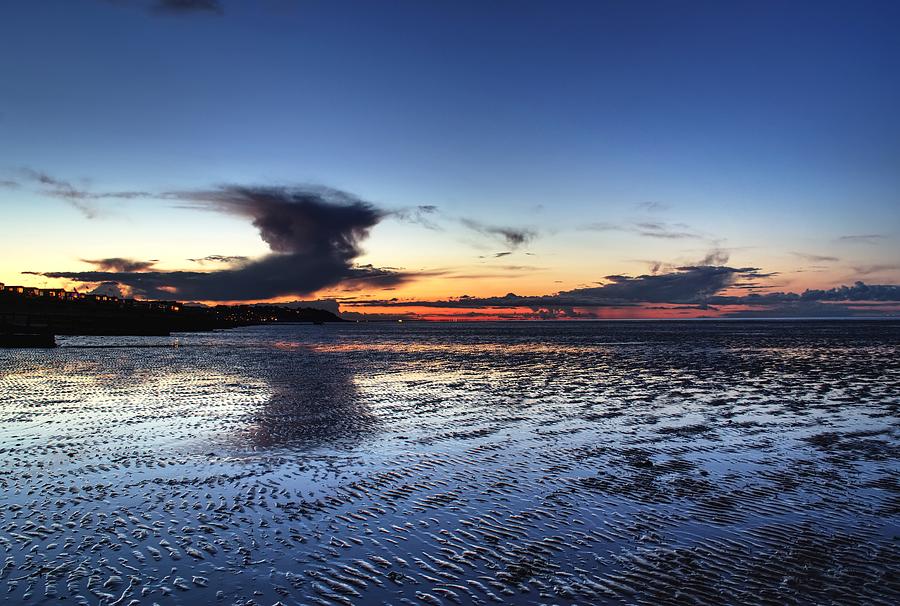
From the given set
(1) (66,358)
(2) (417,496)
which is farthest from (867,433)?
(1) (66,358)

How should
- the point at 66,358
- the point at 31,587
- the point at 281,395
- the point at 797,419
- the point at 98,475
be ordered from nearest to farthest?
the point at 31,587
the point at 98,475
the point at 797,419
the point at 281,395
the point at 66,358

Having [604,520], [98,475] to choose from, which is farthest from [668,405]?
[98,475]

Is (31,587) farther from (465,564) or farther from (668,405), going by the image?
(668,405)

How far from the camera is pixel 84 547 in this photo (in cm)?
957

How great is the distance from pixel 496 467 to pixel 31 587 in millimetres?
10044

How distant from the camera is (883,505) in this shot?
11.8m

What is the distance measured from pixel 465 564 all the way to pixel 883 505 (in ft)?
30.0

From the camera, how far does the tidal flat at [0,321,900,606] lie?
825 cm

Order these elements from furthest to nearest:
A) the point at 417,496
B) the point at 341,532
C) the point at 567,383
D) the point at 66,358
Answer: the point at 66,358
the point at 567,383
the point at 417,496
the point at 341,532

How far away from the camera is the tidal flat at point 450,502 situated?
27.1 ft

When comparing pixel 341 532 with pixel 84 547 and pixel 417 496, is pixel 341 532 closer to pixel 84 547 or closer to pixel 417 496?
pixel 417 496

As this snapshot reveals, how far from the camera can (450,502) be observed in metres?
12.1

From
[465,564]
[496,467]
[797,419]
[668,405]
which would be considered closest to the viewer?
[465,564]

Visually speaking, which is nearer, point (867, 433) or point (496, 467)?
point (496, 467)
